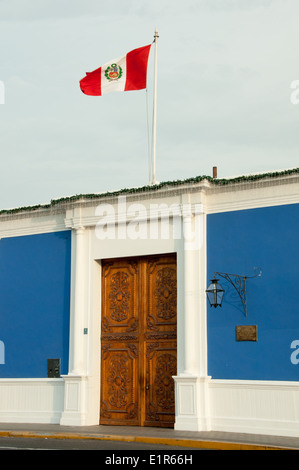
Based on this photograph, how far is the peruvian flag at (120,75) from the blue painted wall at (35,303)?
374 cm

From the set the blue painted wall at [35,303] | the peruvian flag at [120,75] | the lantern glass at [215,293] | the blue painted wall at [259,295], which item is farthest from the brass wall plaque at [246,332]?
the peruvian flag at [120,75]

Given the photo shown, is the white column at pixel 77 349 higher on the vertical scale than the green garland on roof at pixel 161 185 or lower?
lower

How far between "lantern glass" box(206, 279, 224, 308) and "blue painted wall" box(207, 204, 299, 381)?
0.89 ft

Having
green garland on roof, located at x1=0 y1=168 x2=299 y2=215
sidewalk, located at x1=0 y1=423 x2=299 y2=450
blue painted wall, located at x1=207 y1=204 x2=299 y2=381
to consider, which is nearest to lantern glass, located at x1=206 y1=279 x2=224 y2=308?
blue painted wall, located at x1=207 y1=204 x2=299 y2=381

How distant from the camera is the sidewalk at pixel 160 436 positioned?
1258cm

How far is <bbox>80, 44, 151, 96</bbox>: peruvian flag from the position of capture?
17.8 metres

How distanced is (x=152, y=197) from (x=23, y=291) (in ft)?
13.6

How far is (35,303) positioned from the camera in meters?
17.5

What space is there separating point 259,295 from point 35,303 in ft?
18.8

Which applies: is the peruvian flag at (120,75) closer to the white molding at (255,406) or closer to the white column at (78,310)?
the white column at (78,310)

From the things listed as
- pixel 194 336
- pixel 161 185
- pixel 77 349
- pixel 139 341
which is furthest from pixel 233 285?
pixel 77 349

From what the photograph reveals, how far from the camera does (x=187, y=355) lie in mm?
15234

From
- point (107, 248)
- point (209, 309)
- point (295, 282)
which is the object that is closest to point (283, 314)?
point (295, 282)

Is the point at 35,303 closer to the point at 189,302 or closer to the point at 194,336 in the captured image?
the point at 189,302
